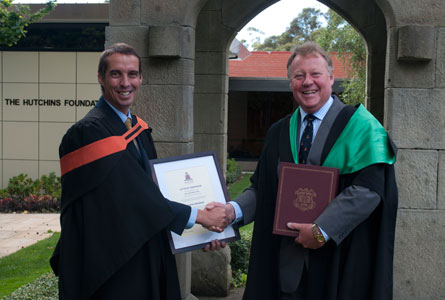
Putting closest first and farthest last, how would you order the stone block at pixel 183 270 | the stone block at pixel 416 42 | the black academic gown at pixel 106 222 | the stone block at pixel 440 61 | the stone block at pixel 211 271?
the black academic gown at pixel 106 222
the stone block at pixel 416 42
the stone block at pixel 440 61
the stone block at pixel 183 270
the stone block at pixel 211 271

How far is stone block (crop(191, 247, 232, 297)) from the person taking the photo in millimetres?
6172

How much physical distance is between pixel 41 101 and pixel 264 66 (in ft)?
38.3

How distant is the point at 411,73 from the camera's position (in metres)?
4.24

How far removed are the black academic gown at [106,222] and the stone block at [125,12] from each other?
1.56 metres

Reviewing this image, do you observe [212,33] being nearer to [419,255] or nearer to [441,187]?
[441,187]


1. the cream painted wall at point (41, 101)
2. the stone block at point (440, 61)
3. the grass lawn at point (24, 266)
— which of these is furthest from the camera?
the cream painted wall at point (41, 101)

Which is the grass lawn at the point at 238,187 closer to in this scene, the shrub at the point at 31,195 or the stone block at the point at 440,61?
the shrub at the point at 31,195

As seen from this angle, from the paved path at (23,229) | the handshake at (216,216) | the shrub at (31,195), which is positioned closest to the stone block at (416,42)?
the handshake at (216,216)

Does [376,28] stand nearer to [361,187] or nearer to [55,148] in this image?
[361,187]

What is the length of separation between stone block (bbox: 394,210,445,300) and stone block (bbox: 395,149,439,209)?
0.27 ft

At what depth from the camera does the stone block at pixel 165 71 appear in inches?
178

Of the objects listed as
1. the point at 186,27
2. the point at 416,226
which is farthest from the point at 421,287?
the point at 186,27

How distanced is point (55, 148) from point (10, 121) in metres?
1.56

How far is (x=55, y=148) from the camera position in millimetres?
14750
